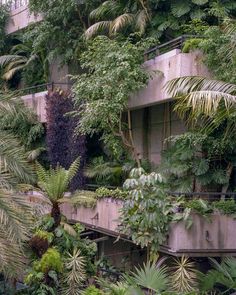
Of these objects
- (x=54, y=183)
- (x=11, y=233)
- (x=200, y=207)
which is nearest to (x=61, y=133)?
(x=54, y=183)

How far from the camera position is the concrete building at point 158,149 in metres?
12.4

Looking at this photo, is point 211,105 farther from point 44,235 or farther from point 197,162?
point 44,235

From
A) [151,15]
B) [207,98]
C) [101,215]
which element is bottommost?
[101,215]

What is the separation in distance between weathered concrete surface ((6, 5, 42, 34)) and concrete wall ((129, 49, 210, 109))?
8457mm

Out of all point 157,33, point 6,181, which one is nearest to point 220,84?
point 6,181

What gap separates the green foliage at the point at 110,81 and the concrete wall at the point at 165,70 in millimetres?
301

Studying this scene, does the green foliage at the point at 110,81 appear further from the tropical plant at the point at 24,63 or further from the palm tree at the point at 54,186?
the tropical plant at the point at 24,63

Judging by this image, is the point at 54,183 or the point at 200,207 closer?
the point at 200,207

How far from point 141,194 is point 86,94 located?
5253 mm

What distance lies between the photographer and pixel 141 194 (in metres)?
11.5

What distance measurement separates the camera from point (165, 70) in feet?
48.9

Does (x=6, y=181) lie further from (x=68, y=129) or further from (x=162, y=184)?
(x=68, y=129)

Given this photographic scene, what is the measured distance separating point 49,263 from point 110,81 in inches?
187

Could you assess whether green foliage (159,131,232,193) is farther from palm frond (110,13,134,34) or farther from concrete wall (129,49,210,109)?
palm frond (110,13,134,34)
